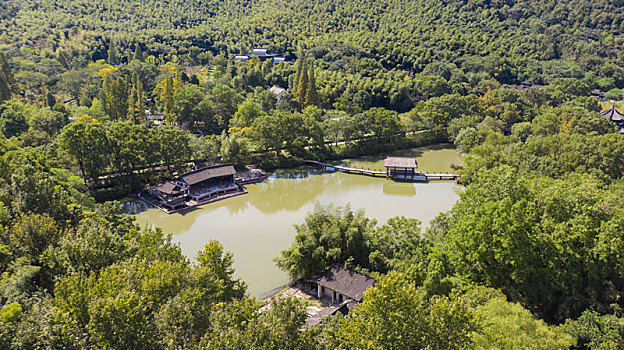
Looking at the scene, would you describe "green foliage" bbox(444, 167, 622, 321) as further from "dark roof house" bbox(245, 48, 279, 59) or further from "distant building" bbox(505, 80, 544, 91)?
"dark roof house" bbox(245, 48, 279, 59)

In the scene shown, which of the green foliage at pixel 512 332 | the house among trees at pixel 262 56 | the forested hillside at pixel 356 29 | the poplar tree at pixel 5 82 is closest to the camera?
the green foliage at pixel 512 332

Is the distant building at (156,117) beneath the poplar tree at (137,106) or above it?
beneath

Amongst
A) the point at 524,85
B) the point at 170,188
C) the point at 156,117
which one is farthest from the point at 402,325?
the point at 524,85

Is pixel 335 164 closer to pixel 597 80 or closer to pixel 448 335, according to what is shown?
pixel 448 335

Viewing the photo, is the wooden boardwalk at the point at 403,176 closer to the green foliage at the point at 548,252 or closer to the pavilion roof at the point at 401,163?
the pavilion roof at the point at 401,163

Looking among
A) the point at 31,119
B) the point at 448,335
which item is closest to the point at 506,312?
the point at 448,335

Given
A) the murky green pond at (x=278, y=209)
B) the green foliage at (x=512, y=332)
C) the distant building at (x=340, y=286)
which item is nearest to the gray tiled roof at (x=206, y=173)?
the murky green pond at (x=278, y=209)

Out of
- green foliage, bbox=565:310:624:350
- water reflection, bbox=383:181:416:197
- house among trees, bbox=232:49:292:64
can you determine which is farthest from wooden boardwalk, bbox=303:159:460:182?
house among trees, bbox=232:49:292:64
